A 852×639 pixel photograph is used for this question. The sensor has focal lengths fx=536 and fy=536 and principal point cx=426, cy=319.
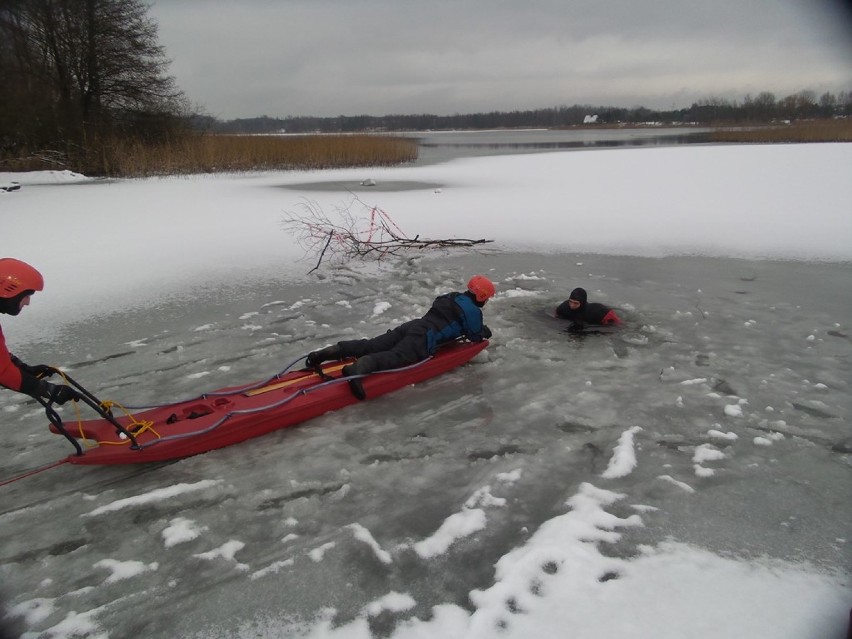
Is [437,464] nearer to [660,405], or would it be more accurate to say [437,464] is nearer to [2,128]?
[660,405]

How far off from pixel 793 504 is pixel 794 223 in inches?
368

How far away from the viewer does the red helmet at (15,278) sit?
3.01 m

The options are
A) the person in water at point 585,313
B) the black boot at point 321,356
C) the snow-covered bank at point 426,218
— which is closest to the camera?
the black boot at point 321,356

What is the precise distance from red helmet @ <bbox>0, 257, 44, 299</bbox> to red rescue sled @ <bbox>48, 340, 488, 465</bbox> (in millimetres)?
904

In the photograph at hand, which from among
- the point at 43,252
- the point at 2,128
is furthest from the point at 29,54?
the point at 43,252

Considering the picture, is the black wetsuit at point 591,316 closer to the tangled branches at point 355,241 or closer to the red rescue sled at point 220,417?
the red rescue sled at point 220,417

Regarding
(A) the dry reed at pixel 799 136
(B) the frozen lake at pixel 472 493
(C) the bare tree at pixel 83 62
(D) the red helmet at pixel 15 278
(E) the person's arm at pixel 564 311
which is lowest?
(B) the frozen lake at pixel 472 493

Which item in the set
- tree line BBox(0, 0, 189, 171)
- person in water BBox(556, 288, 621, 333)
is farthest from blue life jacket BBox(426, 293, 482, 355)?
tree line BBox(0, 0, 189, 171)

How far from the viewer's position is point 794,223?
1042 cm

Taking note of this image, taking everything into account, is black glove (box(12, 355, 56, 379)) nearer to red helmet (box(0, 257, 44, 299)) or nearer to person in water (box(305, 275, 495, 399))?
red helmet (box(0, 257, 44, 299))

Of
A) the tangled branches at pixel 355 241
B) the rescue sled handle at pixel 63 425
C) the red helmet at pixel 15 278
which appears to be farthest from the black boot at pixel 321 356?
the tangled branches at pixel 355 241

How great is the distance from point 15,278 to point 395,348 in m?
2.66

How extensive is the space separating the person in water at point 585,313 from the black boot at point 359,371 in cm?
254

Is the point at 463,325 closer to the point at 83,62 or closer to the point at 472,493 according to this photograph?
the point at 472,493
